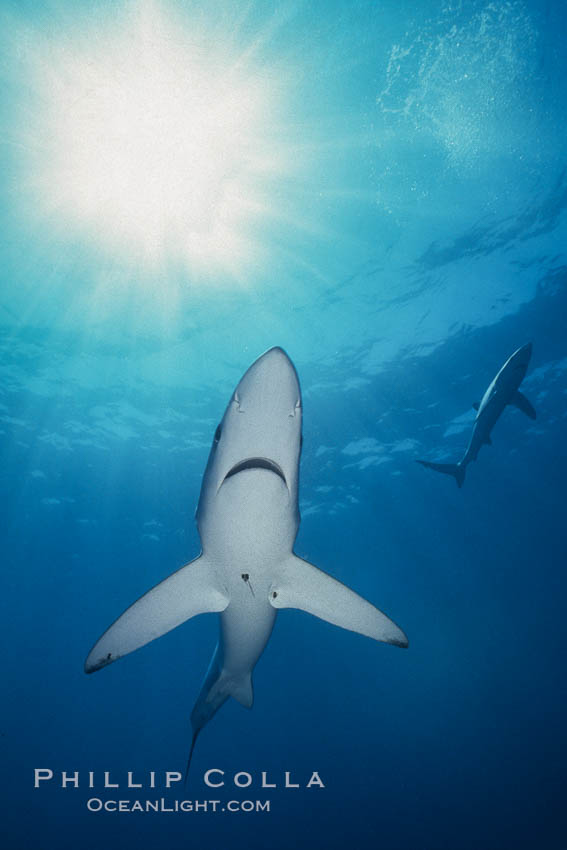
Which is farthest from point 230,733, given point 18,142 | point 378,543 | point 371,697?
point 18,142

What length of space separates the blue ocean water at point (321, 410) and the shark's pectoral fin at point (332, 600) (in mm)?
10334

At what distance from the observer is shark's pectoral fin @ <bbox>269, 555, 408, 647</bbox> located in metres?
3.51

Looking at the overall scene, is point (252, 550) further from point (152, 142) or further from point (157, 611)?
point (152, 142)

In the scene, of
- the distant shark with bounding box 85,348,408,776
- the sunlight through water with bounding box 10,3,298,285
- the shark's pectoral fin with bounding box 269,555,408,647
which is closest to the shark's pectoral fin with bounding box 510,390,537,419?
the sunlight through water with bounding box 10,3,298,285

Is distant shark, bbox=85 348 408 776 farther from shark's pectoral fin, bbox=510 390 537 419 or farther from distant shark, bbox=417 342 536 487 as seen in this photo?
shark's pectoral fin, bbox=510 390 537 419

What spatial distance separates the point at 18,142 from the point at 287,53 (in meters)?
6.61

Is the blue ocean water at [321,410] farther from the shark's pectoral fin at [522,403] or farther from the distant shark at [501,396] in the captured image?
the distant shark at [501,396]

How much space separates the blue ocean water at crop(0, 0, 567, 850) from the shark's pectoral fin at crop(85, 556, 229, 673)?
10309mm

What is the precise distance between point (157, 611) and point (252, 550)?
3.56ft

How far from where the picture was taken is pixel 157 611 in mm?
3518

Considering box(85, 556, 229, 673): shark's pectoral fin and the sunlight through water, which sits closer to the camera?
box(85, 556, 229, 673): shark's pectoral fin

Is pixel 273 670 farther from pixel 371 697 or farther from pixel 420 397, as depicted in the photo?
pixel 420 397

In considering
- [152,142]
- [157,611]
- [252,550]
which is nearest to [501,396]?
[252,550]

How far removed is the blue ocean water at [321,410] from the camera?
9219 millimetres
